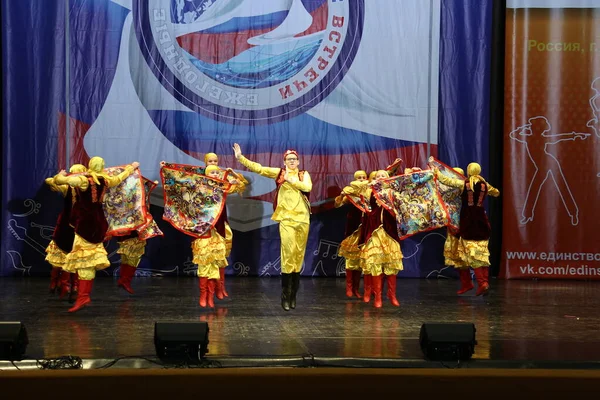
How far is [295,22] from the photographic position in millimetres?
8789

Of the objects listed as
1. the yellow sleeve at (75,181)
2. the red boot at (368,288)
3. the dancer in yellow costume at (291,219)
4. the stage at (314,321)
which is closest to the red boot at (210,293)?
the stage at (314,321)

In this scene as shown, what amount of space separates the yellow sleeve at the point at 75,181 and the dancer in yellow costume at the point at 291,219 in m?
1.25

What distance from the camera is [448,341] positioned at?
4.10m

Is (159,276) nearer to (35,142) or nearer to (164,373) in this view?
(35,142)

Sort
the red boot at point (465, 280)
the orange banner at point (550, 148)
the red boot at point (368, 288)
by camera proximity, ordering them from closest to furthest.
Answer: the red boot at point (368, 288) < the red boot at point (465, 280) < the orange banner at point (550, 148)

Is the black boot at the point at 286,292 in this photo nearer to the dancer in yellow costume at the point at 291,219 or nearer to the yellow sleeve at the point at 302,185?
the dancer in yellow costume at the point at 291,219

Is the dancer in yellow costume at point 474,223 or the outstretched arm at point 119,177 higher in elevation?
the outstretched arm at point 119,177

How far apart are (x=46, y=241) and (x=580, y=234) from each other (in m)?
6.19

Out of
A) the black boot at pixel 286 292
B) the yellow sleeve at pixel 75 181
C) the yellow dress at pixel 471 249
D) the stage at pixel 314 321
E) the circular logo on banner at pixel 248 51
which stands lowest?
the stage at pixel 314 321

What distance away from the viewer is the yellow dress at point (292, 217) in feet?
21.0

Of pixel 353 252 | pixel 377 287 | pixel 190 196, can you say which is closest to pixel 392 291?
pixel 377 287

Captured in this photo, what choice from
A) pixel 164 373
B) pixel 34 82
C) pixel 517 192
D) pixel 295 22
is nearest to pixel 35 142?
pixel 34 82

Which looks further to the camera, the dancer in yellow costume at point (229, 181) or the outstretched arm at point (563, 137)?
the outstretched arm at point (563, 137)

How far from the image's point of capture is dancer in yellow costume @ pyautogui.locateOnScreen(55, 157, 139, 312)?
19.7 ft
